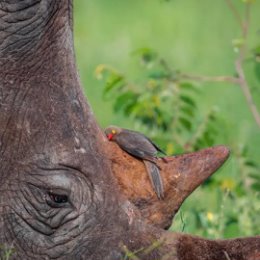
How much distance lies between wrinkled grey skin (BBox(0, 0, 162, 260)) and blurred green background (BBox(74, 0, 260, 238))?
9.82 feet

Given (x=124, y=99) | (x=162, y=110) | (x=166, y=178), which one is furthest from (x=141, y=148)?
(x=162, y=110)

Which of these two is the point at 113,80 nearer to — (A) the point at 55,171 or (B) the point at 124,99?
(B) the point at 124,99

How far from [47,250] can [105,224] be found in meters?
0.25

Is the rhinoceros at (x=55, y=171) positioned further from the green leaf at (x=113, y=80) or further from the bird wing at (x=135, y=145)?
the green leaf at (x=113, y=80)

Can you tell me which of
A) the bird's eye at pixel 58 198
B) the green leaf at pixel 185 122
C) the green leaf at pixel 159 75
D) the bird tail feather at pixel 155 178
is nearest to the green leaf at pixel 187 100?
the green leaf at pixel 185 122

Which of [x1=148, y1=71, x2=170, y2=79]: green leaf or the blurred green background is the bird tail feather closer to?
the blurred green background

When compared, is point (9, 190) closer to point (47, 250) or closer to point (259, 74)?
point (47, 250)

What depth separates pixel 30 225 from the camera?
6.38 meters

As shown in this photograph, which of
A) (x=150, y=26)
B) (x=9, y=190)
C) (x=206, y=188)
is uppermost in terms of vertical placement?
(x=150, y=26)

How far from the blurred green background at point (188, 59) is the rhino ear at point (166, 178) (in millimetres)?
2707

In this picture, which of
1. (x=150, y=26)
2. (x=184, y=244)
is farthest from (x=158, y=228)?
(x=150, y=26)

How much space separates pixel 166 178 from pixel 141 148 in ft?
0.52

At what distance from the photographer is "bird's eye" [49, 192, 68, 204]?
20.9ft

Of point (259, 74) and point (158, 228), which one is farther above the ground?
point (259, 74)
